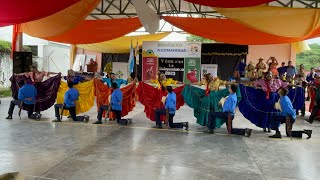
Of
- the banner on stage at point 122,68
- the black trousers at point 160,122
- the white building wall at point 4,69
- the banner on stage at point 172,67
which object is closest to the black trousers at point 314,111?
the black trousers at point 160,122

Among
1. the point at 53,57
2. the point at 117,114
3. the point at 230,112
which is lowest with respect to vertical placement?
the point at 117,114

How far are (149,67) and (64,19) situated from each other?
880 cm

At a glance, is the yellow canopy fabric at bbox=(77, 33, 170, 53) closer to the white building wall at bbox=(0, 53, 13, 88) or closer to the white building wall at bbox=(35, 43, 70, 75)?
the white building wall at bbox=(0, 53, 13, 88)

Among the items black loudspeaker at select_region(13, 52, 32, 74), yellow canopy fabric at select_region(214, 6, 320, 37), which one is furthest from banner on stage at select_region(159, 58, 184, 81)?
yellow canopy fabric at select_region(214, 6, 320, 37)

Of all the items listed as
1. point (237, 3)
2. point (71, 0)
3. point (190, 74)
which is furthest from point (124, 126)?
point (190, 74)

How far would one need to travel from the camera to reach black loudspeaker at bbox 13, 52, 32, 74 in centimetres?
1074

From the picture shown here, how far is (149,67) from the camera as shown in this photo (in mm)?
15859

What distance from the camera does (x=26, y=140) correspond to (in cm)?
630

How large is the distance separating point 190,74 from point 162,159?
411 inches

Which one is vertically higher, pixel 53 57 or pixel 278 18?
pixel 278 18

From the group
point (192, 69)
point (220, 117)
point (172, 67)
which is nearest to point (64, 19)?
point (220, 117)

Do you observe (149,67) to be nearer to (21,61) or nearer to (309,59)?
(21,61)

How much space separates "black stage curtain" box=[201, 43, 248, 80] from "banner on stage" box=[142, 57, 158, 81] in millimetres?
2349

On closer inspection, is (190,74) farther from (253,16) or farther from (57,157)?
(57,157)
